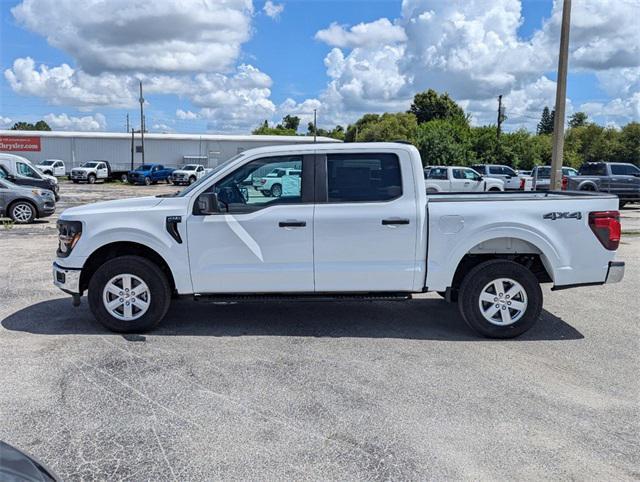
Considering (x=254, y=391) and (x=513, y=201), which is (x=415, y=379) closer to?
(x=254, y=391)

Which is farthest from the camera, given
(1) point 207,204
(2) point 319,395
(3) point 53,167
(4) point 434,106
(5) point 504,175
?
(4) point 434,106

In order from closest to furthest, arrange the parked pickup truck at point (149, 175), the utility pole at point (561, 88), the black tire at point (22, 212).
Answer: the utility pole at point (561, 88)
the black tire at point (22, 212)
the parked pickup truck at point (149, 175)

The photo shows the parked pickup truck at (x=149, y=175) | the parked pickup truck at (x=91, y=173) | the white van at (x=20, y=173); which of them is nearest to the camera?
the white van at (x=20, y=173)

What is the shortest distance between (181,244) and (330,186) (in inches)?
62.1

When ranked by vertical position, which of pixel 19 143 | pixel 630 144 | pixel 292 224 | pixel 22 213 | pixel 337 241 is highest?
pixel 630 144

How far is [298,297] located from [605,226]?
3.13 metres

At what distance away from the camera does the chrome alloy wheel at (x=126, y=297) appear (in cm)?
562

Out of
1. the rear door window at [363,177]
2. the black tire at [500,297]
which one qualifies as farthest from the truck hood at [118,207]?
A: the black tire at [500,297]

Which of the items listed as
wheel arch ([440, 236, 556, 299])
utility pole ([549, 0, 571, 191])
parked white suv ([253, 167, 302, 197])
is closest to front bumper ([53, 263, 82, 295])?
parked white suv ([253, 167, 302, 197])

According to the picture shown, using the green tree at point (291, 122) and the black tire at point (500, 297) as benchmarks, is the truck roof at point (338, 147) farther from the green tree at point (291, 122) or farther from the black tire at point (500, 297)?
the green tree at point (291, 122)

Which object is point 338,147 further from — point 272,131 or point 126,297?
point 272,131

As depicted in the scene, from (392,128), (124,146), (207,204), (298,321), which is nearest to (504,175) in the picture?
(298,321)

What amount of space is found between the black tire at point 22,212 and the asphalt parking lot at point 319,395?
10.2 meters

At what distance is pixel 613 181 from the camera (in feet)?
71.6
